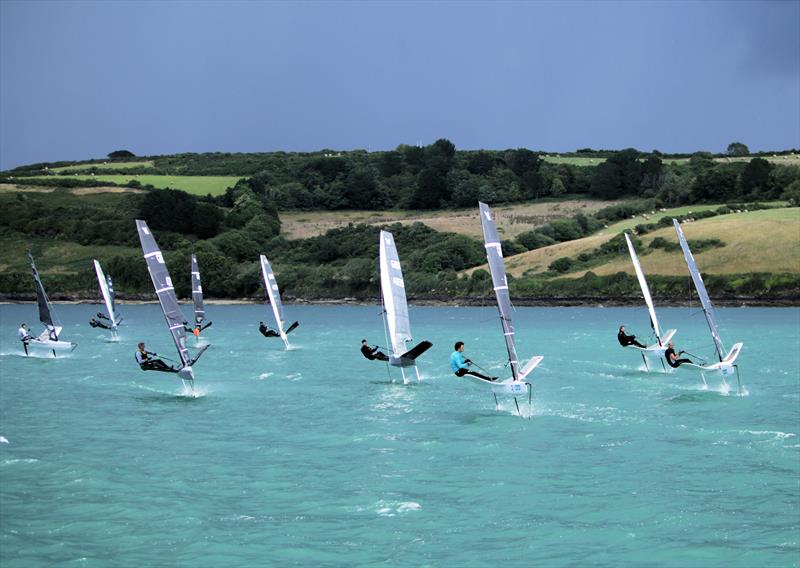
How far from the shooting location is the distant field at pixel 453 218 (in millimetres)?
128375

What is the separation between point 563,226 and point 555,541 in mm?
107453

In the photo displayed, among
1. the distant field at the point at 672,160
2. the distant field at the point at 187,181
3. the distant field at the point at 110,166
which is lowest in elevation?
the distant field at the point at 672,160

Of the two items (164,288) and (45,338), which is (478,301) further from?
(164,288)

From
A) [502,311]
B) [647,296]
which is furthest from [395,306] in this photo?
[647,296]

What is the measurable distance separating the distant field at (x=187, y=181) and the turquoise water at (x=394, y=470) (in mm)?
108647

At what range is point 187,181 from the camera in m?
157

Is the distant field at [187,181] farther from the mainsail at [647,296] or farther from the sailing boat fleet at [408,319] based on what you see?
the sailing boat fleet at [408,319]

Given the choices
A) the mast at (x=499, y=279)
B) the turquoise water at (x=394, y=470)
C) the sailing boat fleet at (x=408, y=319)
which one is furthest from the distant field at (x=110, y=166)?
the mast at (x=499, y=279)

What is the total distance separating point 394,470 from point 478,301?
82.7m

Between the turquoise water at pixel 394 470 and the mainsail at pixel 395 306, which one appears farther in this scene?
the mainsail at pixel 395 306

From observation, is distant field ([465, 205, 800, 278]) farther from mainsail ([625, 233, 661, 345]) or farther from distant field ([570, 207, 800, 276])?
mainsail ([625, 233, 661, 345])

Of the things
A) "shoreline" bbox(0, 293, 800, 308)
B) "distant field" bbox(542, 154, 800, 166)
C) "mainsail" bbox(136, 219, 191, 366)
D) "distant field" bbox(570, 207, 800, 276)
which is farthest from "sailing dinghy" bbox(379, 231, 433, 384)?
"distant field" bbox(542, 154, 800, 166)

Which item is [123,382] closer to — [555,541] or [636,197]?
[555,541]

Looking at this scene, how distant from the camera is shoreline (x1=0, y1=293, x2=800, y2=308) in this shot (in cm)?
8881
